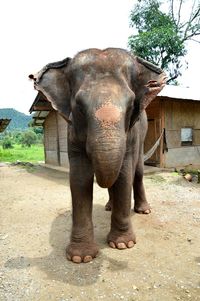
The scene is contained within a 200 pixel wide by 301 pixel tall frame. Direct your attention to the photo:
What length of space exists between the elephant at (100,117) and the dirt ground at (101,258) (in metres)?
0.27

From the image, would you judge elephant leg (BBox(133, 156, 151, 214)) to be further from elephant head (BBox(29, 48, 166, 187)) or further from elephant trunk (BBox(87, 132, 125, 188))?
elephant trunk (BBox(87, 132, 125, 188))

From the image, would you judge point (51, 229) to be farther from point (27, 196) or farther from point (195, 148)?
point (195, 148)

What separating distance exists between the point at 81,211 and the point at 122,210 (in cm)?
50

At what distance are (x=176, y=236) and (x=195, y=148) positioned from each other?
27.3 ft

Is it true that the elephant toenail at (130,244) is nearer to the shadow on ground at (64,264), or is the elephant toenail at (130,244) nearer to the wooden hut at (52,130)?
the shadow on ground at (64,264)

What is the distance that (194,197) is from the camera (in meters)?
6.96

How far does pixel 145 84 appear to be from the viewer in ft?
11.6

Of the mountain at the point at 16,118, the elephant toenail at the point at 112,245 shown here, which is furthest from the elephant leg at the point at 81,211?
the mountain at the point at 16,118

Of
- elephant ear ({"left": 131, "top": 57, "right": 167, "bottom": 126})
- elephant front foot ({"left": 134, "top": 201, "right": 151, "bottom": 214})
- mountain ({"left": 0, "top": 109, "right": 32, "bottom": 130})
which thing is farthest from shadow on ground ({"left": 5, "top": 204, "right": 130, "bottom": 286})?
mountain ({"left": 0, "top": 109, "right": 32, "bottom": 130})

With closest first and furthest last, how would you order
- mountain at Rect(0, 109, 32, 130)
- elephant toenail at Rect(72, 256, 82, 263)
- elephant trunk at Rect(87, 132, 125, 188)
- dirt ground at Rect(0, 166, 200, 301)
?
elephant trunk at Rect(87, 132, 125, 188) < dirt ground at Rect(0, 166, 200, 301) < elephant toenail at Rect(72, 256, 82, 263) < mountain at Rect(0, 109, 32, 130)

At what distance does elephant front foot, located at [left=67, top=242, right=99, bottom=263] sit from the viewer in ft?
12.0

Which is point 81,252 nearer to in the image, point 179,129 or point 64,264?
point 64,264

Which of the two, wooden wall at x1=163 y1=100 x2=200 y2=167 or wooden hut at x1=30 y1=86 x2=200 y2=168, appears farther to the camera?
wooden wall at x1=163 y1=100 x2=200 y2=167

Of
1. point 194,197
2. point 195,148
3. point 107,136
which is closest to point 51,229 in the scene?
point 107,136
